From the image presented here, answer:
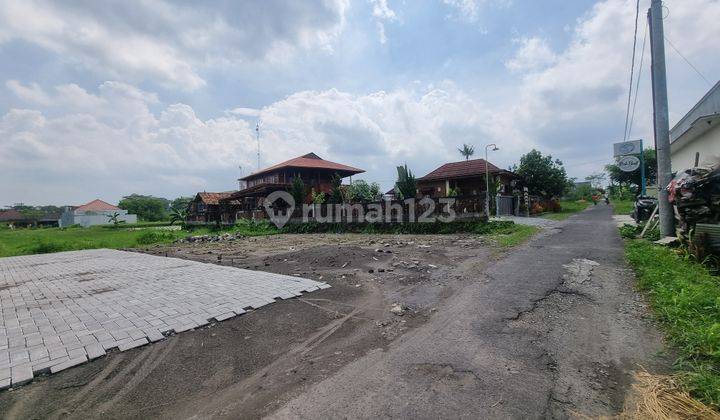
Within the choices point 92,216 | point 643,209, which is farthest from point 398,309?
point 92,216

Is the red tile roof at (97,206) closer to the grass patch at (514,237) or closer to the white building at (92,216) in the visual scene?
the white building at (92,216)

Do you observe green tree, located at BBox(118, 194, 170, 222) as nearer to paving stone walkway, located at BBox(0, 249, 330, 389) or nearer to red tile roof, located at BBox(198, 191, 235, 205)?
red tile roof, located at BBox(198, 191, 235, 205)

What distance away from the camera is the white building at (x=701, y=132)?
25.6ft

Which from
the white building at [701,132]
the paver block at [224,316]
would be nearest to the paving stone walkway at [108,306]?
the paver block at [224,316]

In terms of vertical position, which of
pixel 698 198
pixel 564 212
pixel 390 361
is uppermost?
pixel 698 198

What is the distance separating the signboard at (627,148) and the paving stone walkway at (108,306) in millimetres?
19455

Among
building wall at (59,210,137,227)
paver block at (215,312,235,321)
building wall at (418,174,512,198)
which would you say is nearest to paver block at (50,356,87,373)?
paver block at (215,312,235,321)

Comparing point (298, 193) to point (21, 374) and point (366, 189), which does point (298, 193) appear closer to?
point (366, 189)

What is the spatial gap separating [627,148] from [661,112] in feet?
35.2

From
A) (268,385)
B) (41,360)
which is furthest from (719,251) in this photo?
(41,360)

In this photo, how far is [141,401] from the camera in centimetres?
244

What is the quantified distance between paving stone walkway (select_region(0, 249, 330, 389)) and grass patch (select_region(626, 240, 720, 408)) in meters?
4.63

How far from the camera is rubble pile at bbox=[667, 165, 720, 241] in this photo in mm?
5773

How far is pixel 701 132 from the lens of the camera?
10102 mm
